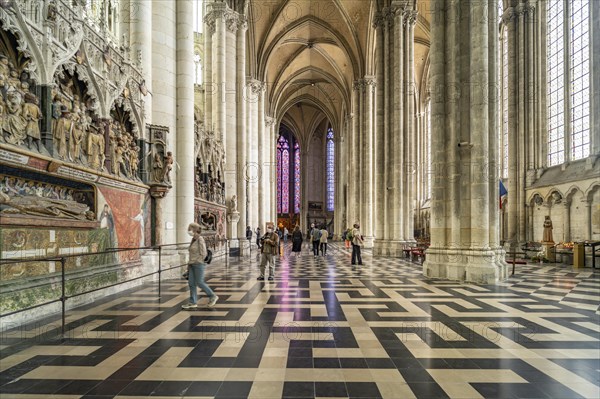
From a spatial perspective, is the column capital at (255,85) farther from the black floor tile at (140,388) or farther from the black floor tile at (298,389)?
the black floor tile at (298,389)

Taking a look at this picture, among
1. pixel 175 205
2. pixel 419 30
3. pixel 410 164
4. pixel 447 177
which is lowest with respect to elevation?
pixel 175 205

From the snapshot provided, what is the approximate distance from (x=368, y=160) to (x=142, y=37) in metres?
25.0

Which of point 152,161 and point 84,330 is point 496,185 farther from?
point 84,330

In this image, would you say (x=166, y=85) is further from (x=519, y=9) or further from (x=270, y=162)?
(x=270, y=162)

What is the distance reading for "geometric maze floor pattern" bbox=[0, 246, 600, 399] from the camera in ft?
12.1

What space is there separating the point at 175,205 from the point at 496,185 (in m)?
10.1

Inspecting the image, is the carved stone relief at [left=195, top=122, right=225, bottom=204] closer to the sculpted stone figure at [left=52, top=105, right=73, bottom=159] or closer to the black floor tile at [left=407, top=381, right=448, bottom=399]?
the sculpted stone figure at [left=52, top=105, right=73, bottom=159]

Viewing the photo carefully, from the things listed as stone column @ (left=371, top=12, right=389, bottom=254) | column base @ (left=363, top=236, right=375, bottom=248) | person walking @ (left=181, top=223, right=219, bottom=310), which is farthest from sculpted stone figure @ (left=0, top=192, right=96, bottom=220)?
column base @ (left=363, top=236, right=375, bottom=248)

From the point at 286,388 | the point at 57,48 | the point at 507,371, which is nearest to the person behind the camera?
the point at 286,388

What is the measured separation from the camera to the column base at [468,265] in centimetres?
1061

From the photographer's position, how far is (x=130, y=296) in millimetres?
8219

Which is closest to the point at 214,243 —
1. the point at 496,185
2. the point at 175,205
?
the point at 175,205

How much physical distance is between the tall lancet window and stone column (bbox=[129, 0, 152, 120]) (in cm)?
2019

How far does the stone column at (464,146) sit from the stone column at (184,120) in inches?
320
